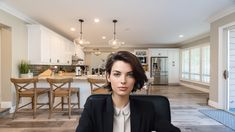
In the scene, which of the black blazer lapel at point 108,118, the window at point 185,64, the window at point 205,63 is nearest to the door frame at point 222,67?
the window at point 205,63

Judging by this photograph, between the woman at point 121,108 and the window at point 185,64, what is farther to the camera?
the window at point 185,64

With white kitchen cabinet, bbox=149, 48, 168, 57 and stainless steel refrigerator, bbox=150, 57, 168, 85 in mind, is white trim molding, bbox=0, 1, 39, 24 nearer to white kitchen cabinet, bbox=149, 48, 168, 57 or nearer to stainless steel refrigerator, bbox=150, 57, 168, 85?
white kitchen cabinet, bbox=149, 48, 168, 57

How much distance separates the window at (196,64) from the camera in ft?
25.3

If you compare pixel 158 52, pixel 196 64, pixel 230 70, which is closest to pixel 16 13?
pixel 230 70

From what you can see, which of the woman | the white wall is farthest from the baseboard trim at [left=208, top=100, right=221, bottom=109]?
the white wall

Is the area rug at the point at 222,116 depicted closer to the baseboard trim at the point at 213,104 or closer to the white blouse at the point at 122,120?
the baseboard trim at the point at 213,104

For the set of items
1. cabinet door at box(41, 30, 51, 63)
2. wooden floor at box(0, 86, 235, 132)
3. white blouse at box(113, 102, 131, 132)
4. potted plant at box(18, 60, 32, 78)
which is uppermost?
cabinet door at box(41, 30, 51, 63)

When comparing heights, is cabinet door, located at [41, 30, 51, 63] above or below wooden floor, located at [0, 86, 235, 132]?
above

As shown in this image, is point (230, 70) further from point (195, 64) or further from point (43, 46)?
point (43, 46)

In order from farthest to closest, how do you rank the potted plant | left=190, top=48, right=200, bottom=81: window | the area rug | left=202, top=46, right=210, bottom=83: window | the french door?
left=190, top=48, right=200, bottom=81: window
left=202, top=46, right=210, bottom=83: window
the potted plant
the french door
the area rug

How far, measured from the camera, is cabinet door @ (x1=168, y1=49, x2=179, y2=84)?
35.0ft

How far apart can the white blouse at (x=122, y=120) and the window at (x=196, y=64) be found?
749cm

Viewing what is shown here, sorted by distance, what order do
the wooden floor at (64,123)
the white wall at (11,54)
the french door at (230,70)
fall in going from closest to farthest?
the wooden floor at (64,123) → the white wall at (11,54) → the french door at (230,70)

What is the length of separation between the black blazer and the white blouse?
20 millimetres
